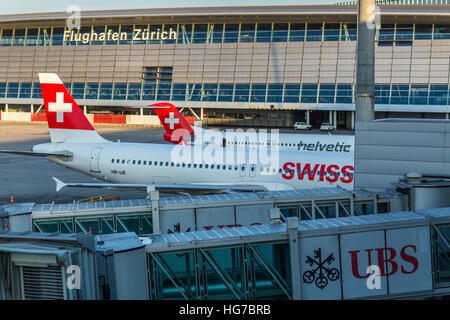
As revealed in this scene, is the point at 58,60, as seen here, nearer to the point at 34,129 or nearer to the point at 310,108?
the point at 34,129

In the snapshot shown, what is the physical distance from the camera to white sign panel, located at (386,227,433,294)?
564 inches

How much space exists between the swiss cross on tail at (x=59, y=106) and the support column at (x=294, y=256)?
1157 inches

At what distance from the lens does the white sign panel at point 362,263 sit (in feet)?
46.5

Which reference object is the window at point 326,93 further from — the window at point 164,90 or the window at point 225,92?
the window at point 164,90

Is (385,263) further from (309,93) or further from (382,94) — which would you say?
(309,93)

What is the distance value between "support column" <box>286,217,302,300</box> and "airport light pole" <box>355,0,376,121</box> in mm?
11854

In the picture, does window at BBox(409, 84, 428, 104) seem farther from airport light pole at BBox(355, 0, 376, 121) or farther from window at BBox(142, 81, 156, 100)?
airport light pole at BBox(355, 0, 376, 121)

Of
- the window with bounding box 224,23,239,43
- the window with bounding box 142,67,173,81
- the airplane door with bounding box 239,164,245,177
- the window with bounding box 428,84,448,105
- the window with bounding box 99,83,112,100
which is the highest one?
the window with bounding box 224,23,239,43

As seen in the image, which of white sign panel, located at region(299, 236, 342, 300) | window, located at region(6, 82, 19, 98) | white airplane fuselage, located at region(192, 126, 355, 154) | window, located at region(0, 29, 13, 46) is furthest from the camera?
window, located at region(0, 29, 13, 46)

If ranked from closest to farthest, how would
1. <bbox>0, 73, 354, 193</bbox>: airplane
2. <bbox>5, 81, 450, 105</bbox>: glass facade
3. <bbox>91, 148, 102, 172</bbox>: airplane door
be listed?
<bbox>0, 73, 354, 193</bbox>: airplane → <bbox>91, 148, 102, 172</bbox>: airplane door → <bbox>5, 81, 450, 105</bbox>: glass facade

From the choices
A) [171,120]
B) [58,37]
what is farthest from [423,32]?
[58,37]

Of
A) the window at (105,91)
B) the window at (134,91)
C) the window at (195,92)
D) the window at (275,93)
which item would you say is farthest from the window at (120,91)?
the window at (275,93)

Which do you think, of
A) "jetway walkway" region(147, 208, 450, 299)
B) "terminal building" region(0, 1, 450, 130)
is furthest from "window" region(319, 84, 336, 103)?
"jetway walkway" region(147, 208, 450, 299)
